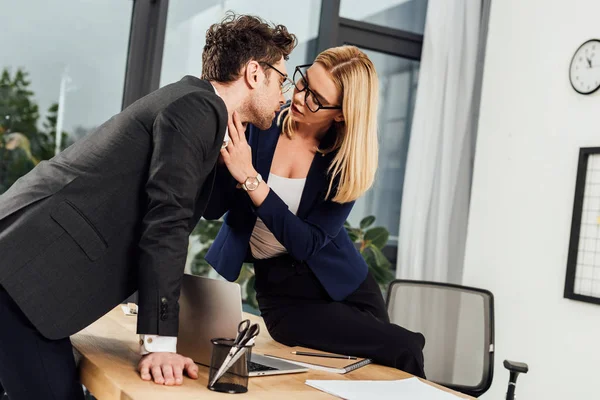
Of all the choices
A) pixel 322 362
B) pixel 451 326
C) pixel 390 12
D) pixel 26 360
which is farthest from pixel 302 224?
pixel 390 12

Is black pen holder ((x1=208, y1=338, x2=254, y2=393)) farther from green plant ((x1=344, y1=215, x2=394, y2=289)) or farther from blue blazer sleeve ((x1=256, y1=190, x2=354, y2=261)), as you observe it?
green plant ((x1=344, y1=215, x2=394, y2=289))

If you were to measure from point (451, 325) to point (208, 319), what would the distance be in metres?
1.75

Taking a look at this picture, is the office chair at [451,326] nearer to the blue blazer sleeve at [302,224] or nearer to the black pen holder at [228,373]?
the blue blazer sleeve at [302,224]

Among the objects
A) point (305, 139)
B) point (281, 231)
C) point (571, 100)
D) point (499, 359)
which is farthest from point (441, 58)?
point (281, 231)

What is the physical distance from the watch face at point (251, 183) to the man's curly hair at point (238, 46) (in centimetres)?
29

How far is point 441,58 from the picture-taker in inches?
173

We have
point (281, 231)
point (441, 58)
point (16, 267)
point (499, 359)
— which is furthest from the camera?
point (441, 58)

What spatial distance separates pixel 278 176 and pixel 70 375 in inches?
36.4

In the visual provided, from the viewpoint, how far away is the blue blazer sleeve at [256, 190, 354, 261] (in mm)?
1945

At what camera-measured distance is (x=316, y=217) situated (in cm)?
211

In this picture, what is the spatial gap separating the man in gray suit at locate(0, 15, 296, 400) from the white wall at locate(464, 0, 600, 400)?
2.57 metres

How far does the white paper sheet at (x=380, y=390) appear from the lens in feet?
4.67

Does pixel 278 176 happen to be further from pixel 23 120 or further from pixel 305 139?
pixel 23 120

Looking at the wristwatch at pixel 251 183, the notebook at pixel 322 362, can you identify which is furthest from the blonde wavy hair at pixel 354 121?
the notebook at pixel 322 362
